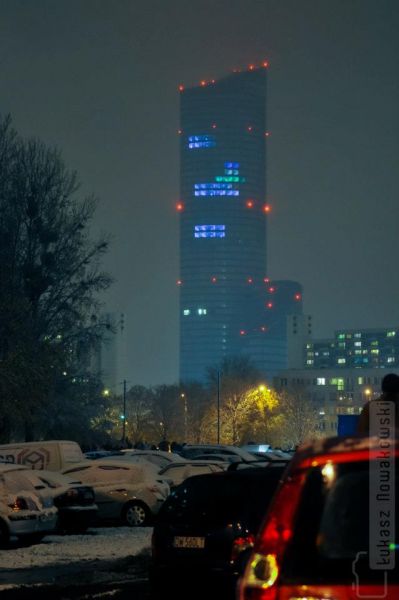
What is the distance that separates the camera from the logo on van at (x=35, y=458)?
30.8 metres

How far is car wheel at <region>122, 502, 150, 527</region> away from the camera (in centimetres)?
2673

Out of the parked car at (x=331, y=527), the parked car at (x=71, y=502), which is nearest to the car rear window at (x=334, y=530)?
the parked car at (x=331, y=527)

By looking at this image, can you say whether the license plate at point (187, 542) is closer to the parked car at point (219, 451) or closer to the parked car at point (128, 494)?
the parked car at point (128, 494)

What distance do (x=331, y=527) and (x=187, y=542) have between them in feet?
28.2

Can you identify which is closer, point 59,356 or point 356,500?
point 356,500

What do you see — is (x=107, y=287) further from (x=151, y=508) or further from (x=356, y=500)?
(x=356, y=500)

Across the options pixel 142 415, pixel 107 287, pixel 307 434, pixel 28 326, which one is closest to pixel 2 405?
pixel 28 326

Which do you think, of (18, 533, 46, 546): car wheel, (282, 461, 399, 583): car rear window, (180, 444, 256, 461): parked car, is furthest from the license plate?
(180, 444, 256, 461): parked car

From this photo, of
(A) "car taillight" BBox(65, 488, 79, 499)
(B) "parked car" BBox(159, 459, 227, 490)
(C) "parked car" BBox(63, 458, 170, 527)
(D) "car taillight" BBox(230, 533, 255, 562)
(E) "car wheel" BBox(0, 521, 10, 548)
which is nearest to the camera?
(D) "car taillight" BBox(230, 533, 255, 562)

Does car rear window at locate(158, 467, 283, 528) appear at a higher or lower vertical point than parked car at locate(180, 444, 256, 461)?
higher

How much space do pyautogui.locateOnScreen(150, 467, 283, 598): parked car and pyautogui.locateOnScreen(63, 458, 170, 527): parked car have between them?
12.6 m

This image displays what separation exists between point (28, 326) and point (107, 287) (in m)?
10.2

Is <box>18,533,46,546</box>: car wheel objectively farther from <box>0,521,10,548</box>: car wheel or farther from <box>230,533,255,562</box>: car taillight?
<box>230,533,255,562</box>: car taillight

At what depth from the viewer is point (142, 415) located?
150 m
